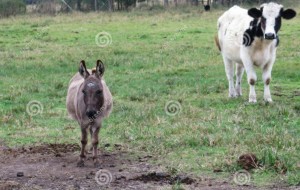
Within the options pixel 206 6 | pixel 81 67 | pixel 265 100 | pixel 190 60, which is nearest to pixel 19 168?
pixel 81 67

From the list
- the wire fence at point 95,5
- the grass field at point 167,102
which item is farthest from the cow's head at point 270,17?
the wire fence at point 95,5

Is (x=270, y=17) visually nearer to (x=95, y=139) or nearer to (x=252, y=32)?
(x=252, y=32)

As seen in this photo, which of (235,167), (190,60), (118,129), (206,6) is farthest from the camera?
(206,6)

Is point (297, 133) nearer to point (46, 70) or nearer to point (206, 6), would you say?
point (46, 70)

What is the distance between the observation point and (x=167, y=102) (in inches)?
496

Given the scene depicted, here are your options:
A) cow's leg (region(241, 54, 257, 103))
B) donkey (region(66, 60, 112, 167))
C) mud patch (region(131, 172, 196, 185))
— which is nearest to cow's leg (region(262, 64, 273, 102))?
cow's leg (region(241, 54, 257, 103))

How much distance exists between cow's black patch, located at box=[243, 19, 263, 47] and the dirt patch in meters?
4.15

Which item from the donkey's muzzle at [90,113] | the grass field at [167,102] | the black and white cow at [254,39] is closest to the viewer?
the donkey's muzzle at [90,113]

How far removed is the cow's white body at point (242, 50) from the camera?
12.1 m

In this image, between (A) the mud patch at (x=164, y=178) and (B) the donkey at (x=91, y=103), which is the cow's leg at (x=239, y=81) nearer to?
(B) the donkey at (x=91, y=103)

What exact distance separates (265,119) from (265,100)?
69.9 inches

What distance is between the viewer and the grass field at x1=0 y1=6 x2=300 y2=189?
8.47 meters

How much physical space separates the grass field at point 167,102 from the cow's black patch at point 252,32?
1.23 metres

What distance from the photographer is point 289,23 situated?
30469 millimetres
